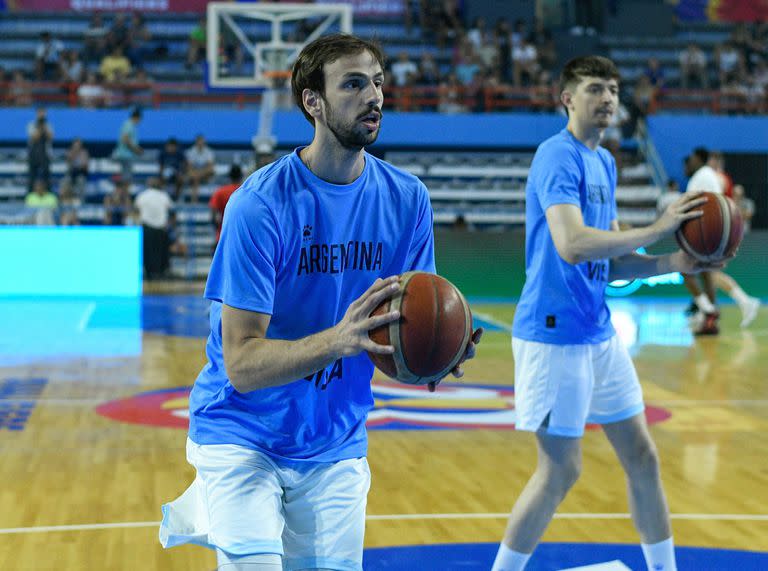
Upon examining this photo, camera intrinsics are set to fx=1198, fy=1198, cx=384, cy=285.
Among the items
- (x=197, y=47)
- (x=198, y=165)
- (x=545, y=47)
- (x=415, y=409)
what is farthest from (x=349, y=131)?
(x=545, y=47)

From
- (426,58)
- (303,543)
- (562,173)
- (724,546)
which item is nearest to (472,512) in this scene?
(724,546)

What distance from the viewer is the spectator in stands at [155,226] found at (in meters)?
20.0

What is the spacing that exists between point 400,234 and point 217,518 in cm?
88

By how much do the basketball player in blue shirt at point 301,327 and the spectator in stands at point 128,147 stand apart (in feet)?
62.7

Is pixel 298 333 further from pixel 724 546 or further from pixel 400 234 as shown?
pixel 724 546

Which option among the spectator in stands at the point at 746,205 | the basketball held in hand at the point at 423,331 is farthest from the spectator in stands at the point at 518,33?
the basketball held in hand at the point at 423,331

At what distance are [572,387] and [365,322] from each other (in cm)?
180

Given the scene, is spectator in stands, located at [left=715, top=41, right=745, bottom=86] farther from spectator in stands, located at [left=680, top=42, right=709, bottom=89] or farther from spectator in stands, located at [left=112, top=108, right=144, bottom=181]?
spectator in stands, located at [left=112, top=108, right=144, bottom=181]

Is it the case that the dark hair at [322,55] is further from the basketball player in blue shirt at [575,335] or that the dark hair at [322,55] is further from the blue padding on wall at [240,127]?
the blue padding on wall at [240,127]

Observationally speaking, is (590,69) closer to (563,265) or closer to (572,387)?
(563,265)

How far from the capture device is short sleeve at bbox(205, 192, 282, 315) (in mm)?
2900

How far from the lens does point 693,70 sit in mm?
25531

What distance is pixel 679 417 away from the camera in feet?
27.9

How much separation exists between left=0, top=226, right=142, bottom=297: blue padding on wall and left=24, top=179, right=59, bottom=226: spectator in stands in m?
1.56
